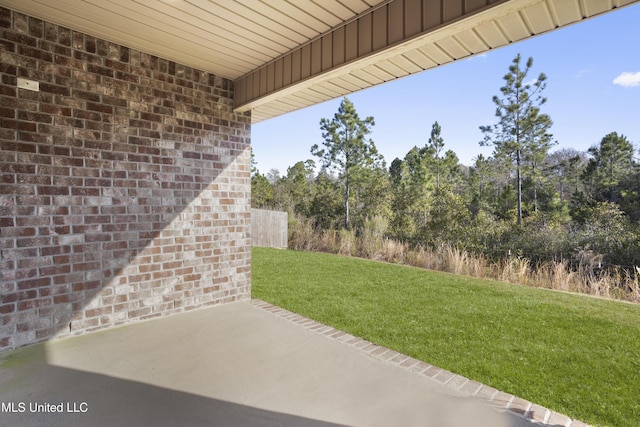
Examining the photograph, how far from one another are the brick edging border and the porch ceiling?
2.35 metres

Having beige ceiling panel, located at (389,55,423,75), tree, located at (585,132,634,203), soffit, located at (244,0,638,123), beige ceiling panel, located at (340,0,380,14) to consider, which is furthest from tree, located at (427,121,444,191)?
beige ceiling panel, located at (340,0,380,14)

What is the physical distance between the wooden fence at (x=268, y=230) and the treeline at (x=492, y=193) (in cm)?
125

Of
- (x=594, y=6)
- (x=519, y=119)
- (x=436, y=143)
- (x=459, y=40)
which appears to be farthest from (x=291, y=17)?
(x=436, y=143)

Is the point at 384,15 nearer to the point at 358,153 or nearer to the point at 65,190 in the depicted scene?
the point at 65,190

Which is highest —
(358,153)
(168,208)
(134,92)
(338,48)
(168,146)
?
(358,153)

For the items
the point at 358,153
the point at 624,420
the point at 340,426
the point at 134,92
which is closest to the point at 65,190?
the point at 134,92

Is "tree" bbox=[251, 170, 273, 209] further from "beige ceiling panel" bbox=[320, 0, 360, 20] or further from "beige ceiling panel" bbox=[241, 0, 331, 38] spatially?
"beige ceiling panel" bbox=[320, 0, 360, 20]

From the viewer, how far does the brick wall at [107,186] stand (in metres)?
2.56

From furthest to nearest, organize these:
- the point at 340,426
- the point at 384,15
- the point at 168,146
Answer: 1. the point at 168,146
2. the point at 384,15
3. the point at 340,426

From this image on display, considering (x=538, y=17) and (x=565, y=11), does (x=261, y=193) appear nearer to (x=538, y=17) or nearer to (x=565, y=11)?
(x=538, y=17)

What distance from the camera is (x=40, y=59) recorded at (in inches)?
105

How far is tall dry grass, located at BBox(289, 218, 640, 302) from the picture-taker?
5395mm

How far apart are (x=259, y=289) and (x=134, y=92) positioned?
9.79ft

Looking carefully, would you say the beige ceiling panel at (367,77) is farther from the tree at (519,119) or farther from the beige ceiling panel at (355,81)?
the tree at (519,119)
